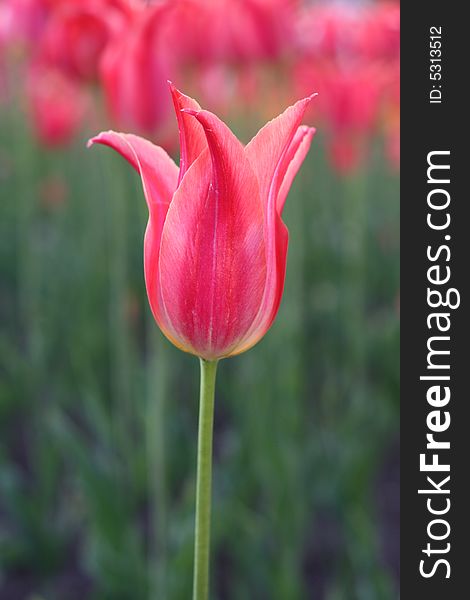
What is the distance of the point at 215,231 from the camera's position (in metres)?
0.49

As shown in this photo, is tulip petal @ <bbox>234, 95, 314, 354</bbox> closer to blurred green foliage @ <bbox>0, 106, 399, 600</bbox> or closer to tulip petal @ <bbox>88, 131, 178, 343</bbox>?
tulip petal @ <bbox>88, 131, 178, 343</bbox>

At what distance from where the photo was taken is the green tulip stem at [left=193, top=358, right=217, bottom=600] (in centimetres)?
48

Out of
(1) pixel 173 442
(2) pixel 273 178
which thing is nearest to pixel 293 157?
(2) pixel 273 178

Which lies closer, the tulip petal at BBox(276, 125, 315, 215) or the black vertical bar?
the tulip petal at BBox(276, 125, 315, 215)

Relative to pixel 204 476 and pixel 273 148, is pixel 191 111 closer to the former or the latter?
pixel 273 148

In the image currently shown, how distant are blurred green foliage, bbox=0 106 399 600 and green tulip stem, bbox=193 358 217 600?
53 centimetres

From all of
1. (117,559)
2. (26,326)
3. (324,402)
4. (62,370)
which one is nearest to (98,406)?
(117,559)

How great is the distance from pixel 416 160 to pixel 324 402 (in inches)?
55.3

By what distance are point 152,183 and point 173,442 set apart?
1.33 metres

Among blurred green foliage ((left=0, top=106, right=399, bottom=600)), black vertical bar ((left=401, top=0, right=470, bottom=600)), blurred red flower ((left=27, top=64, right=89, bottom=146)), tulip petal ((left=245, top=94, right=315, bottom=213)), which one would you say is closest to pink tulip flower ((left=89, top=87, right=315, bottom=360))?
tulip petal ((left=245, top=94, right=315, bottom=213))

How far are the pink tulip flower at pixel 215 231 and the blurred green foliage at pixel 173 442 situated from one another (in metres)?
0.49

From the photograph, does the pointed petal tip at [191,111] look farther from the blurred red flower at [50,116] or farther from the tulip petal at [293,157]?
the blurred red flower at [50,116]

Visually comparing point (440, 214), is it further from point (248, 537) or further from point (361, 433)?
point (361, 433)

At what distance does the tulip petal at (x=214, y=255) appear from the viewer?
1.57ft
